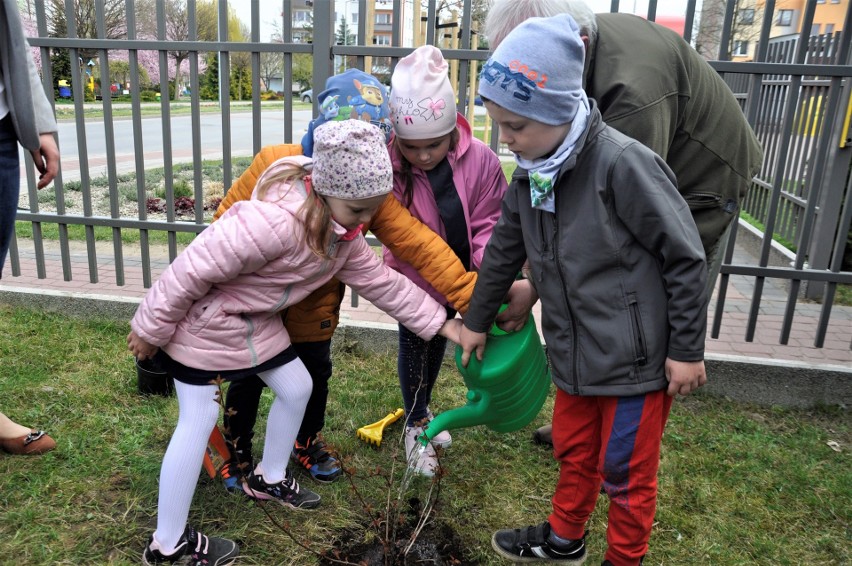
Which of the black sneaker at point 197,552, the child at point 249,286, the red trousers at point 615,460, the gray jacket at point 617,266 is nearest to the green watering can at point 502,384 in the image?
the red trousers at point 615,460

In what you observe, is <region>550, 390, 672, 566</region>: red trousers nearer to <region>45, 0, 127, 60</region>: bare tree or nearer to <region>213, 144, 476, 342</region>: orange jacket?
<region>213, 144, 476, 342</region>: orange jacket

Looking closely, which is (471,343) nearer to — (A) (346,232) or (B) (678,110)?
(A) (346,232)

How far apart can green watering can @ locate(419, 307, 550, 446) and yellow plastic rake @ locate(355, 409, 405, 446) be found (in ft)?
2.60

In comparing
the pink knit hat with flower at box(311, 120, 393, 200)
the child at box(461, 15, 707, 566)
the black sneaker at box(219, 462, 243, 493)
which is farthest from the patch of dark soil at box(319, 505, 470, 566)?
the pink knit hat with flower at box(311, 120, 393, 200)

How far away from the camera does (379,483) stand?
2641 mm

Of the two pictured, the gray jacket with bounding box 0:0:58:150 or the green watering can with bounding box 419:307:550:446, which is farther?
the gray jacket with bounding box 0:0:58:150

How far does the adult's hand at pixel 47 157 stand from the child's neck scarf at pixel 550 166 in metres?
1.86

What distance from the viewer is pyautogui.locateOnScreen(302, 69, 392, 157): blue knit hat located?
7.00ft

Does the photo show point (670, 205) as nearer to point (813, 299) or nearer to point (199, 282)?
point (199, 282)

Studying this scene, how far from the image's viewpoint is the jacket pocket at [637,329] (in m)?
1.77

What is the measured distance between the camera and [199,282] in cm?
191

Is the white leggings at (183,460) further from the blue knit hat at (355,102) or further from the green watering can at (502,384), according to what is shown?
the blue knit hat at (355,102)

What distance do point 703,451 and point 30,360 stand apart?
3.33m

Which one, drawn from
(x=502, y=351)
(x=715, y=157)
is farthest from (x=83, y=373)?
(x=715, y=157)
